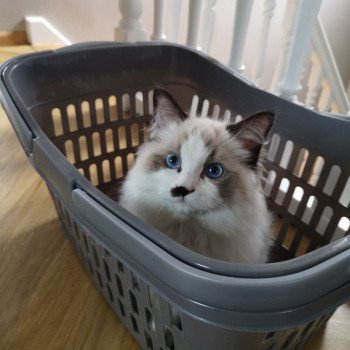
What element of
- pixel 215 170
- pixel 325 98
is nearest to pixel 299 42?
pixel 215 170

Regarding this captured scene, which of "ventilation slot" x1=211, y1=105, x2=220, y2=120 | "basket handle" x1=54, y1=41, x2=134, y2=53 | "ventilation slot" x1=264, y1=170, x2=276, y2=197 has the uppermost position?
"basket handle" x1=54, y1=41, x2=134, y2=53

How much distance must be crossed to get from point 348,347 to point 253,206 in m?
0.44

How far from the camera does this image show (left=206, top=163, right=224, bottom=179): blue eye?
670 mm

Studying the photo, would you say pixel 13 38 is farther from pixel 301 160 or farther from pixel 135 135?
pixel 301 160

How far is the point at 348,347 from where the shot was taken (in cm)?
84

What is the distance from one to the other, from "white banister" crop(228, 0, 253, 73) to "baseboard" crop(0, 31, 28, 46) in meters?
1.51

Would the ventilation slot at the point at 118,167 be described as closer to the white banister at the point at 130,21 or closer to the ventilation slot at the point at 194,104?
the ventilation slot at the point at 194,104

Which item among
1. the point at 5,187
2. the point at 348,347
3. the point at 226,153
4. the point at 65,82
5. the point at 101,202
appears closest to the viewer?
the point at 101,202

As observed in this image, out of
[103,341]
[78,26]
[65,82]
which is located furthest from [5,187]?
[78,26]

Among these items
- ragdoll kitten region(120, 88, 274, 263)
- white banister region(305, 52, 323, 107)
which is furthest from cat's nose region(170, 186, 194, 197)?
white banister region(305, 52, 323, 107)

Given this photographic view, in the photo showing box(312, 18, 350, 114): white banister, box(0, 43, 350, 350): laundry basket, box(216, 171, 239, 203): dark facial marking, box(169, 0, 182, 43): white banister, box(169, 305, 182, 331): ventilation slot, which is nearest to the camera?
box(0, 43, 350, 350): laundry basket

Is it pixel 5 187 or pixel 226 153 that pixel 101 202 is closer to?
pixel 226 153

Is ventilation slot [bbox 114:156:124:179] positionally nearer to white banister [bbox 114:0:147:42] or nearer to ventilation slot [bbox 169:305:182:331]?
white banister [bbox 114:0:147:42]

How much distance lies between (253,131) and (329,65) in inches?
52.5
